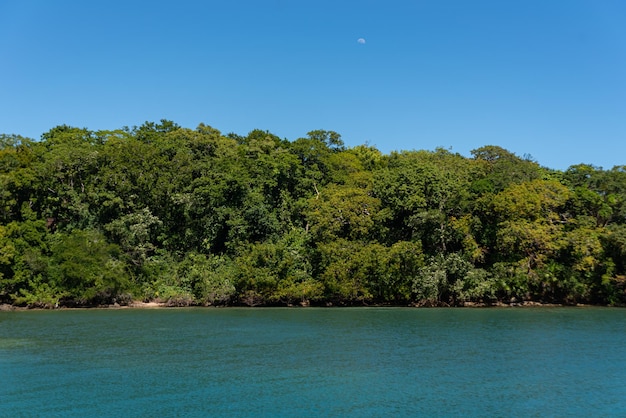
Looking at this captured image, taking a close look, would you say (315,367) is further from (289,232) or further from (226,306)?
(289,232)

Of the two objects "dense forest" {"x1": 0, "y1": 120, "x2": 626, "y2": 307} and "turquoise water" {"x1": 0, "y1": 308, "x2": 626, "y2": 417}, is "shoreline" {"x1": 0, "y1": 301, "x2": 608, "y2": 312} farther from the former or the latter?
"turquoise water" {"x1": 0, "y1": 308, "x2": 626, "y2": 417}

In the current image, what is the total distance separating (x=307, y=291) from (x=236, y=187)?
1196 cm

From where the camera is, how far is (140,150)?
51.5 metres

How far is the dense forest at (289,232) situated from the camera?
145 ft

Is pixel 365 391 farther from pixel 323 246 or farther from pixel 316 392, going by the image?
pixel 323 246

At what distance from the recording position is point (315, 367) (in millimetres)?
21797

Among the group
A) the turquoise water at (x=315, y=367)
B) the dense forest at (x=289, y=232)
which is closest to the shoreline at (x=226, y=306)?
the dense forest at (x=289, y=232)

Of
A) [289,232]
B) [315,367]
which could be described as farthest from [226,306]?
[315,367]

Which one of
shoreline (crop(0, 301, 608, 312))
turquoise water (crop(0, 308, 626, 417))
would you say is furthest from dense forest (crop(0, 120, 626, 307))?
turquoise water (crop(0, 308, 626, 417))

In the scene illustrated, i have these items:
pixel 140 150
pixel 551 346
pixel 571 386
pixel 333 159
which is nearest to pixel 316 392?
pixel 571 386

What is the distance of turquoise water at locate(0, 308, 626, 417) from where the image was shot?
16.9m

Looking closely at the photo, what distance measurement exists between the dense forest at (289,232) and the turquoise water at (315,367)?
8.26 metres

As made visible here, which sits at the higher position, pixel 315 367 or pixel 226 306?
pixel 226 306

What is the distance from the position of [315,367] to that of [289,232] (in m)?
30.8
